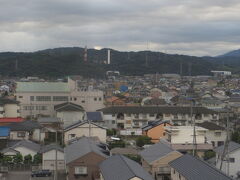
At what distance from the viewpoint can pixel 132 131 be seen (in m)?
26.2

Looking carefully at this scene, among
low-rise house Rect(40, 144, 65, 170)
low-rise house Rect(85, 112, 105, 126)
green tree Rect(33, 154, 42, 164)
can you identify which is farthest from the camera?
low-rise house Rect(85, 112, 105, 126)

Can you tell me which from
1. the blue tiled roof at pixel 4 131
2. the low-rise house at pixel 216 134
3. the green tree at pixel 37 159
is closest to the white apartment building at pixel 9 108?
the blue tiled roof at pixel 4 131

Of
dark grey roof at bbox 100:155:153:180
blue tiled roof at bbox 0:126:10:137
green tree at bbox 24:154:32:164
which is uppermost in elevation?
dark grey roof at bbox 100:155:153:180

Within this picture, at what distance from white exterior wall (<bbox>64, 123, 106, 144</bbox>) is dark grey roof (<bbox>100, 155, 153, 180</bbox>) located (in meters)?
8.04

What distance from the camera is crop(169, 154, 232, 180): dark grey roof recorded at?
32.4ft

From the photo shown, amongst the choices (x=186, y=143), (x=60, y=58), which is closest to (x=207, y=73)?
(x=60, y=58)

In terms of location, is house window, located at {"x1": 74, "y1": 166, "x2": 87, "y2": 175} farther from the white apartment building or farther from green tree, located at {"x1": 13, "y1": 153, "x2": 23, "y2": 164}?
the white apartment building

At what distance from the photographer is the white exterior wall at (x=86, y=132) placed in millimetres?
21203

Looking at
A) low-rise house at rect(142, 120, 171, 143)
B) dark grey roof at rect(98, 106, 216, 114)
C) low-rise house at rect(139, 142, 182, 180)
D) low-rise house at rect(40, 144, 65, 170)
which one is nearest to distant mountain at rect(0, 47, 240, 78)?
dark grey roof at rect(98, 106, 216, 114)

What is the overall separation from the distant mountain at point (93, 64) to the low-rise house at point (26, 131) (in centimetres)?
6240

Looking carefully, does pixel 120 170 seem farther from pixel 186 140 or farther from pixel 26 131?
pixel 26 131

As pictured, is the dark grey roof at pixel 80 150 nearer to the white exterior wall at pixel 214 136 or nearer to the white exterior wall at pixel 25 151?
the white exterior wall at pixel 25 151

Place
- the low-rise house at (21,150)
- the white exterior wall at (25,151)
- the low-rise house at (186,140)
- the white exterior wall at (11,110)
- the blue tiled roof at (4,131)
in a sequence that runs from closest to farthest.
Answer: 1. the low-rise house at (186,140)
2. the low-rise house at (21,150)
3. the white exterior wall at (25,151)
4. the blue tiled roof at (4,131)
5. the white exterior wall at (11,110)

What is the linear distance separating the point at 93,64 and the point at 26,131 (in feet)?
254
